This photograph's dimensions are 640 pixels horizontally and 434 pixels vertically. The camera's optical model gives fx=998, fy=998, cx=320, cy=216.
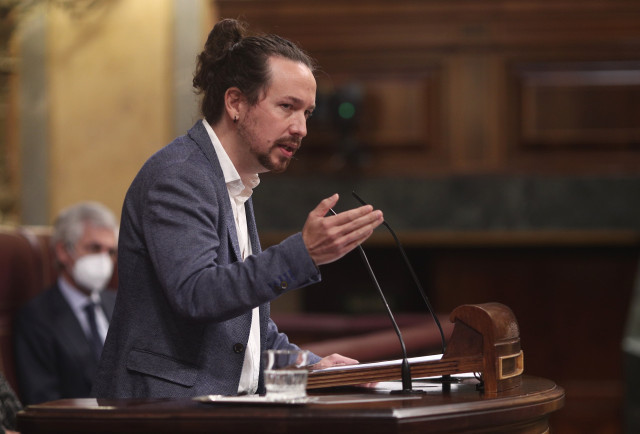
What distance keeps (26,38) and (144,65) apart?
70 centimetres

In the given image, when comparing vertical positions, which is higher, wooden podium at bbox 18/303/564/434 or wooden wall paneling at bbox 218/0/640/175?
wooden wall paneling at bbox 218/0/640/175

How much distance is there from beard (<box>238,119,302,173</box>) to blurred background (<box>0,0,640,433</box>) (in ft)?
11.7

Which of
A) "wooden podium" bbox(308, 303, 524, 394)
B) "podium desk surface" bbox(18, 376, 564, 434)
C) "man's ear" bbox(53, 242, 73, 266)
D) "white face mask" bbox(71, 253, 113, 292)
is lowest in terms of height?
"podium desk surface" bbox(18, 376, 564, 434)

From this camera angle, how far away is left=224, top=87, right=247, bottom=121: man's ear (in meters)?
1.86

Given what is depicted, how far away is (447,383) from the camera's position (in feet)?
5.46

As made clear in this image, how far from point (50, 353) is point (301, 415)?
2145 millimetres

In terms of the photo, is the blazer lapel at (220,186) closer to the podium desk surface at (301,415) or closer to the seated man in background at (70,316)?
the podium desk surface at (301,415)

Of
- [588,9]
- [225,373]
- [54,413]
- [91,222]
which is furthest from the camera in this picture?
[588,9]

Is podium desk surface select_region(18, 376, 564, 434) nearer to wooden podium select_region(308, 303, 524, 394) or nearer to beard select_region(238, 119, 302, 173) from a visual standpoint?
wooden podium select_region(308, 303, 524, 394)

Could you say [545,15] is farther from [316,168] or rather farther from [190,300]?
[190,300]

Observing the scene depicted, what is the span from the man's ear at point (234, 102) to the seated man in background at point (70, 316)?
5.49 feet

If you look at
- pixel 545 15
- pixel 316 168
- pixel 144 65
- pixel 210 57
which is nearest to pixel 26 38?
pixel 144 65

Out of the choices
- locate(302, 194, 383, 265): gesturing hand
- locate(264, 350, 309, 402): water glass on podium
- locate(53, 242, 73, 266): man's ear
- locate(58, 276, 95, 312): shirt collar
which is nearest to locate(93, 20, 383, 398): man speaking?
locate(302, 194, 383, 265): gesturing hand

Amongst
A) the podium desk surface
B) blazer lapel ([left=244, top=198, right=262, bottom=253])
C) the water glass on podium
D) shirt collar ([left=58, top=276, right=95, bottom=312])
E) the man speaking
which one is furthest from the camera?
shirt collar ([left=58, top=276, right=95, bottom=312])
